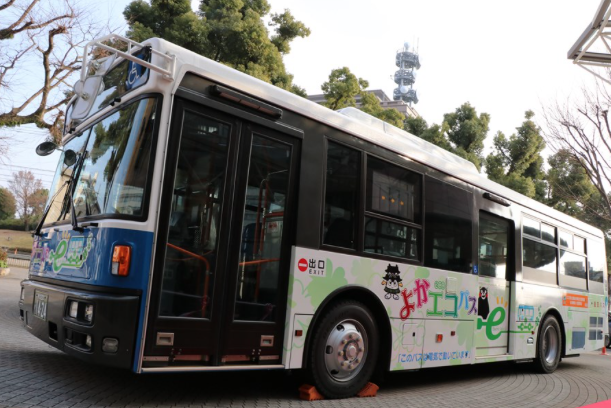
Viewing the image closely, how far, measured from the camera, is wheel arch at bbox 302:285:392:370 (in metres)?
5.09

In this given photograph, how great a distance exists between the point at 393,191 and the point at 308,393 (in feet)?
8.15

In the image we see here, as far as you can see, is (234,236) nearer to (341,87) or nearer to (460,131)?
(341,87)

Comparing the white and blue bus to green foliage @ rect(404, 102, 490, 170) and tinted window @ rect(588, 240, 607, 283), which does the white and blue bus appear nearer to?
tinted window @ rect(588, 240, 607, 283)

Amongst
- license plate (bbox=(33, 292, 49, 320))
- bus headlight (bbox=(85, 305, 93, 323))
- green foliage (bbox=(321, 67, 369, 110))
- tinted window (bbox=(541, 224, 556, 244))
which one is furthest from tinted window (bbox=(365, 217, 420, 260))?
green foliage (bbox=(321, 67, 369, 110))

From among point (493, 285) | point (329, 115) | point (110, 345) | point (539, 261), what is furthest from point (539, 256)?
point (110, 345)

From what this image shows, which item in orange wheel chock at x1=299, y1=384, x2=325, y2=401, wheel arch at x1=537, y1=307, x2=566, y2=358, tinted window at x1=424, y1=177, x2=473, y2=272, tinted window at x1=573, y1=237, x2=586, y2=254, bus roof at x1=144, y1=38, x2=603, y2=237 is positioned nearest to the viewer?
bus roof at x1=144, y1=38, x2=603, y2=237

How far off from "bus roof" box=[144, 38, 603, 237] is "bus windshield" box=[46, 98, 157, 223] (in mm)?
467

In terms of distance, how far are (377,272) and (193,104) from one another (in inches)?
108

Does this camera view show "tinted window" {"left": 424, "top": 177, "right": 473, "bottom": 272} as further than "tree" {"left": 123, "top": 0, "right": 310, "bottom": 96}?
No

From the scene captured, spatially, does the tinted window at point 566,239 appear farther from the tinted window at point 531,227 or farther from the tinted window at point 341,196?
the tinted window at point 341,196

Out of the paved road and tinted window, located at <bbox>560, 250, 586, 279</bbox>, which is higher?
tinted window, located at <bbox>560, 250, 586, 279</bbox>

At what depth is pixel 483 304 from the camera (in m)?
7.45

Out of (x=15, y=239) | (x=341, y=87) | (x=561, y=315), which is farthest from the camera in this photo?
(x=15, y=239)

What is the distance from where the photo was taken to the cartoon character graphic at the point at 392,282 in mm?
5766
